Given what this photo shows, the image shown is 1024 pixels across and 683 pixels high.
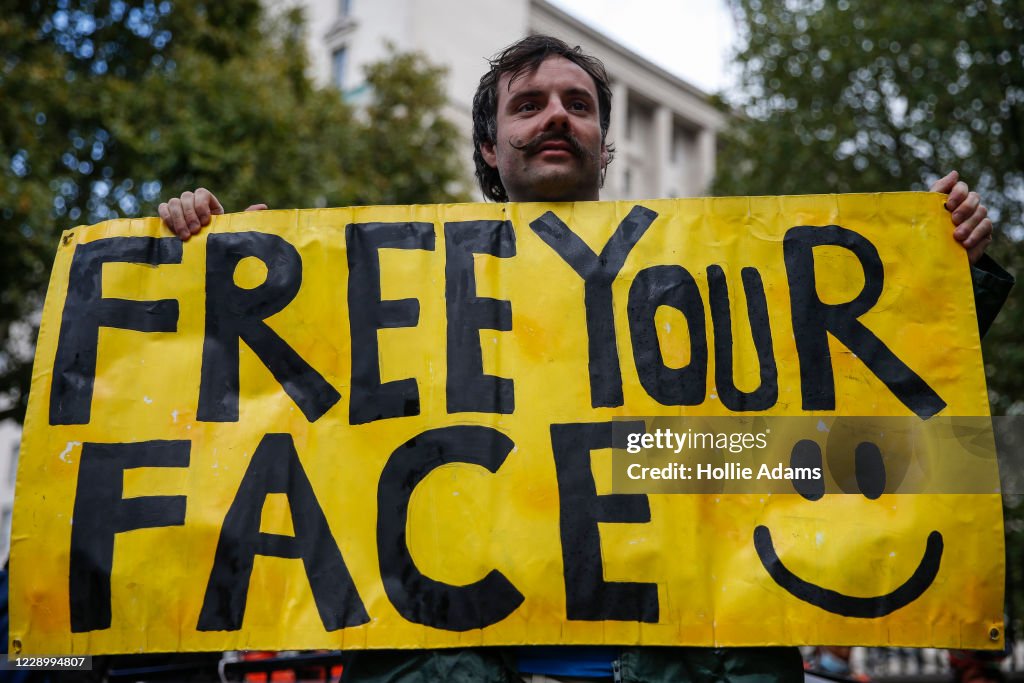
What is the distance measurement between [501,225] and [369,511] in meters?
0.75

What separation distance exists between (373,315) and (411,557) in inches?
22.6

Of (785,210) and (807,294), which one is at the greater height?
(785,210)

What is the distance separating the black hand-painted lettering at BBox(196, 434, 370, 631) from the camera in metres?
1.98

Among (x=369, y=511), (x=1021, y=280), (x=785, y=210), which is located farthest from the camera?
(x=1021, y=280)

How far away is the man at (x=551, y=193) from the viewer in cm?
190

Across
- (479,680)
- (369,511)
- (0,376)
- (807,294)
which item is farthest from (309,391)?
(0,376)

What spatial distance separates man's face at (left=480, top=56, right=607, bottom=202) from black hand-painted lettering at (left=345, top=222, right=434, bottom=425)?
0.29 metres

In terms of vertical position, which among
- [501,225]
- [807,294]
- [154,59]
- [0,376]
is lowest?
[807,294]

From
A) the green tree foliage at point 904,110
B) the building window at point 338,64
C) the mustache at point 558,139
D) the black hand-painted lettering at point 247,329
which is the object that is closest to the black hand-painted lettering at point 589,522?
the black hand-painted lettering at point 247,329

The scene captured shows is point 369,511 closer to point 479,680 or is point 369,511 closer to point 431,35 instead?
point 479,680

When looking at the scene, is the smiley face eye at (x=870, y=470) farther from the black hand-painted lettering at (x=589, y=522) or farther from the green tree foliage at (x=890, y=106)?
the green tree foliage at (x=890, y=106)

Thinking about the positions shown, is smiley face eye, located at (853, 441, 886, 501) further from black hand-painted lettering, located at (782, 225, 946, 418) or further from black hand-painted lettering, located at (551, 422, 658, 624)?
black hand-painted lettering, located at (551, 422, 658, 624)

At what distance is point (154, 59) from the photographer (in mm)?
11664

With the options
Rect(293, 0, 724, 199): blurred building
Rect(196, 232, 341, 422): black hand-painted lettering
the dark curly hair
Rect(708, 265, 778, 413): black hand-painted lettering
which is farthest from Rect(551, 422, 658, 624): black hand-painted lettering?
Rect(293, 0, 724, 199): blurred building
